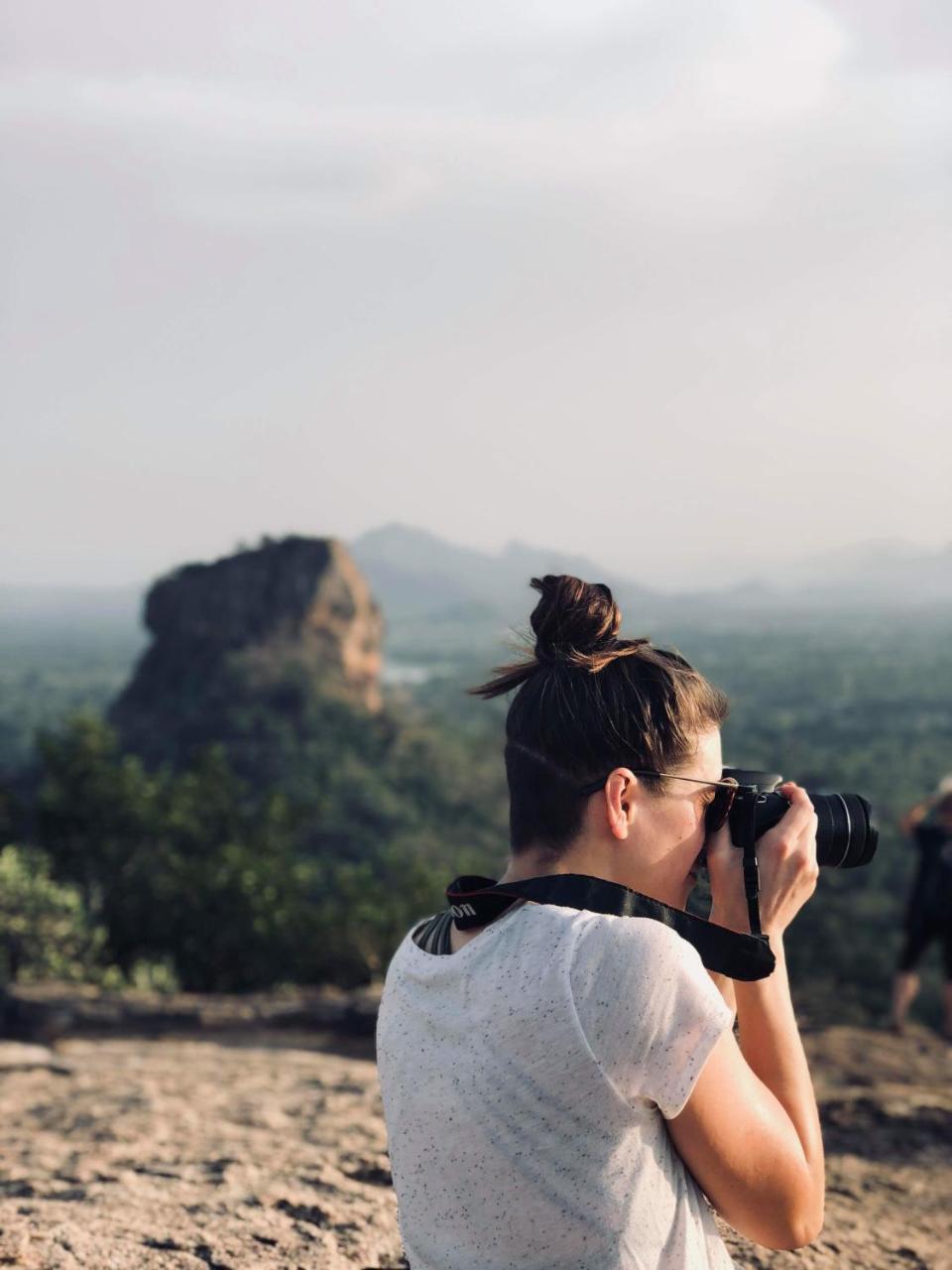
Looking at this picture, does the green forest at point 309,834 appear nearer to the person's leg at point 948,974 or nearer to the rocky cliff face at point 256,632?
the rocky cliff face at point 256,632

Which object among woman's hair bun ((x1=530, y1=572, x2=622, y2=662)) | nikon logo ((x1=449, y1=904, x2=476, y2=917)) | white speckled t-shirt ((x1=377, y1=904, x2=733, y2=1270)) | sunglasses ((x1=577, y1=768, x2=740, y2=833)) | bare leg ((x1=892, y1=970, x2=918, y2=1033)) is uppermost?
woman's hair bun ((x1=530, y1=572, x2=622, y2=662))

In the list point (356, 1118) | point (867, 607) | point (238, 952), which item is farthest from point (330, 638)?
point (867, 607)

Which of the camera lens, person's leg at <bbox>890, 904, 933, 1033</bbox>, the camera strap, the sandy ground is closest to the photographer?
the camera strap

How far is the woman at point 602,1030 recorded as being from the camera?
4.42ft

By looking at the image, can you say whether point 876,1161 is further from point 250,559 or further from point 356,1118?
point 250,559

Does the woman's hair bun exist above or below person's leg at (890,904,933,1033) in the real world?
above

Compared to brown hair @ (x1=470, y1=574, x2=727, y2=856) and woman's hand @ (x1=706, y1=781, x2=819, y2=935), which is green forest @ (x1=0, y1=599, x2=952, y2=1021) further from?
woman's hand @ (x1=706, y1=781, x2=819, y2=935)

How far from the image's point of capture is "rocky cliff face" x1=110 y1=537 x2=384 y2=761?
3919 centimetres

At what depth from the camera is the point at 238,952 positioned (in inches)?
648

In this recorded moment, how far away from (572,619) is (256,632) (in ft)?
131

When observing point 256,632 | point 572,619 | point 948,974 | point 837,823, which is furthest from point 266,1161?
point 256,632

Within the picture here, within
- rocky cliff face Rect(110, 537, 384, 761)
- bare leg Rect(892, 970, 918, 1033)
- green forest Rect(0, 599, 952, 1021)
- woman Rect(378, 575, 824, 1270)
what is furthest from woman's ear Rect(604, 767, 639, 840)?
rocky cliff face Rect(110, 537, 384, 761)

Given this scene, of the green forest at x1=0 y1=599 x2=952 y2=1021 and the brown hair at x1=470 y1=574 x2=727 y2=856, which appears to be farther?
the green forest at x1=0 y1=599 x2=952 y2=1021

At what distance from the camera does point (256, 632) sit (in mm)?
40844
